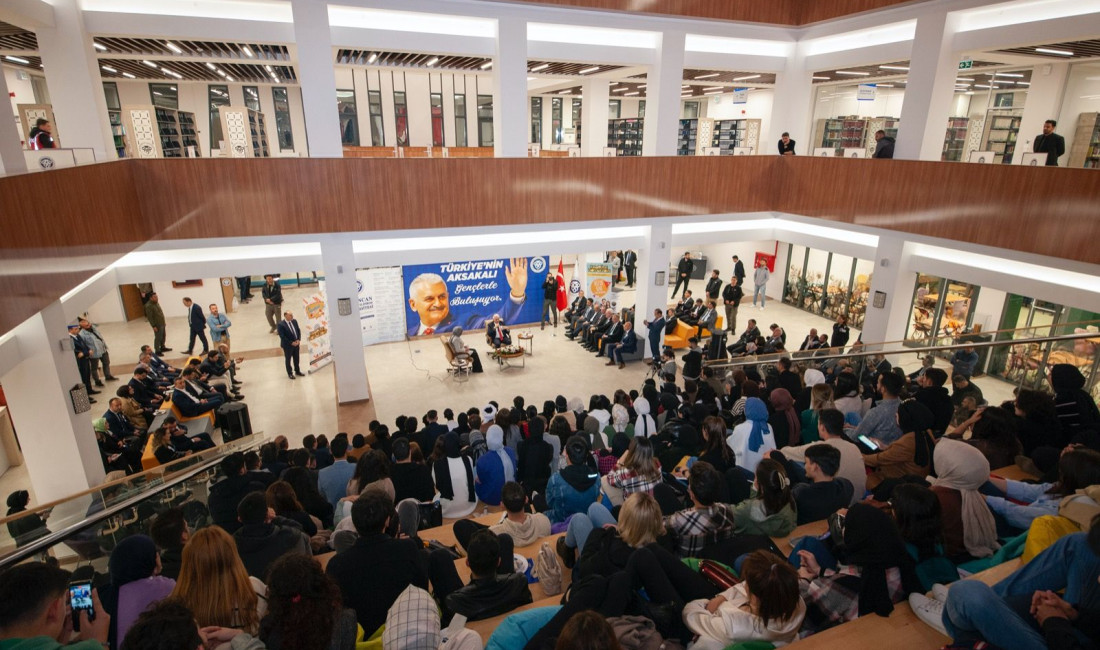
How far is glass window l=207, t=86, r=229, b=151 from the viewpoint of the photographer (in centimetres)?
2027

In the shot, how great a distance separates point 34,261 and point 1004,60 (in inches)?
678

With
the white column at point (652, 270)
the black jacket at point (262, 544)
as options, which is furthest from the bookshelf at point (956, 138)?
the black jacket at point (262, 544)

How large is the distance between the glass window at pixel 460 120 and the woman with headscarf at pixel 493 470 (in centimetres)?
2069

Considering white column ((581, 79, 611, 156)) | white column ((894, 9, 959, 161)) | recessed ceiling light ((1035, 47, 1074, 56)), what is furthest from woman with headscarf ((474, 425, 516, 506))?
recessed ceiling light ((1035, 47, 1074, 56))

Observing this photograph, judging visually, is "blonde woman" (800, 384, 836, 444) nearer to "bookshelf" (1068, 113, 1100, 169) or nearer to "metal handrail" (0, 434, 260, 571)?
"metal handrail" (0, 434, 260, 571)

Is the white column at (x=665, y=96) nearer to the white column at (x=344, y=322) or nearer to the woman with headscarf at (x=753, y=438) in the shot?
the white column at (x=344, y=322)

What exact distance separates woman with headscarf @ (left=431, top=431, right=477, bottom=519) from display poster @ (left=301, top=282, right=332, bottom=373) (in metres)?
8.32

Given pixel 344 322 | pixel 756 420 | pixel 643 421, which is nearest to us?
pixel 756 420

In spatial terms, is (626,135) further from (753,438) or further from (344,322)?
(753,438)

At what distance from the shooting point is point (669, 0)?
11.7 metres

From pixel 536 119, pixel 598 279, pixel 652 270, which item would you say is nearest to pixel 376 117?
pixel 536 119

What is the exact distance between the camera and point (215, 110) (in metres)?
20.3

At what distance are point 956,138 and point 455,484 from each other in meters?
18.3

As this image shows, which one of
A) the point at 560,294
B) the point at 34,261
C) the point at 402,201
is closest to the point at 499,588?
the point at 34,261
